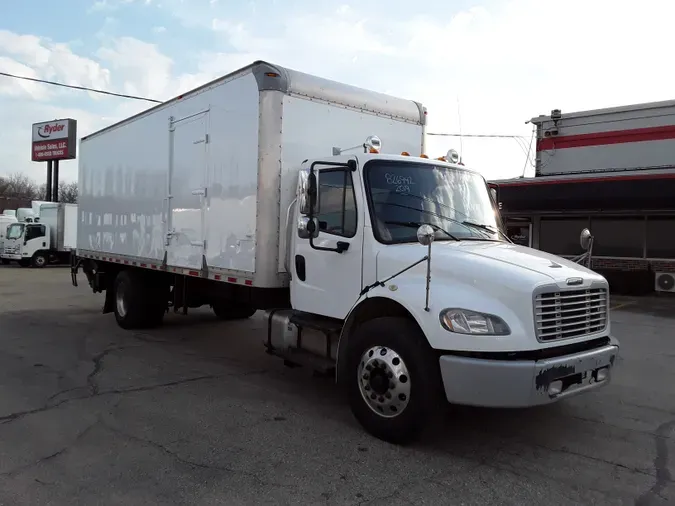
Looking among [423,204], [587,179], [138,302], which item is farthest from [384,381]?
[587,179]

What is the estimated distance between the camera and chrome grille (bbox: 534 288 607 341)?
13.8 ft

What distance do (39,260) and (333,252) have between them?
27749 millimetres

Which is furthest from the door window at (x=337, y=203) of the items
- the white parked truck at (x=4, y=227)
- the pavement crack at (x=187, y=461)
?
the white parked truck at (x=4, y=227)

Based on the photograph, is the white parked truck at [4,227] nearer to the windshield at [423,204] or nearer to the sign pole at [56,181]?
the sign pole at [56,181]

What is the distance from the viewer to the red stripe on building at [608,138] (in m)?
15.8

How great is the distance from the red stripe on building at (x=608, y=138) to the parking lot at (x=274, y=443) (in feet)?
34.5

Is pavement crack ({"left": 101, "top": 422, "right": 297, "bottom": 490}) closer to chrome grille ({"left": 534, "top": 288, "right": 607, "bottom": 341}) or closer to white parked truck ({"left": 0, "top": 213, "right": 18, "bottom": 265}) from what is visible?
chrome grille ({"left": 534, "top": 288, "right": 607, "bottom": 341})

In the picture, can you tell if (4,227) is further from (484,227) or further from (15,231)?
(484,227)

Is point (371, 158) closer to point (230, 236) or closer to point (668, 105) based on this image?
point (230, 236)

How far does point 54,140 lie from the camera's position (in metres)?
47.6

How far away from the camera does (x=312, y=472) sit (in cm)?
411

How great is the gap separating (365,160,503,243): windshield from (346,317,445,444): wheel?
87 centimetres

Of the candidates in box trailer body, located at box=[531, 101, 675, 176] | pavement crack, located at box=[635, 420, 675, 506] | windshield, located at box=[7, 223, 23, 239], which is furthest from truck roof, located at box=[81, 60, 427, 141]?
windshield, located at box=[7, 223, 23, 239]

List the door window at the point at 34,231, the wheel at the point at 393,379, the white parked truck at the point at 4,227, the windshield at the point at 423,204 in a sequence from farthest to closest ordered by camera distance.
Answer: the white parked truck at the point at 4,227 < the door window at the point at 34,231 < the windshield at the point at 423,204 < the wheel at the point at 393,379
